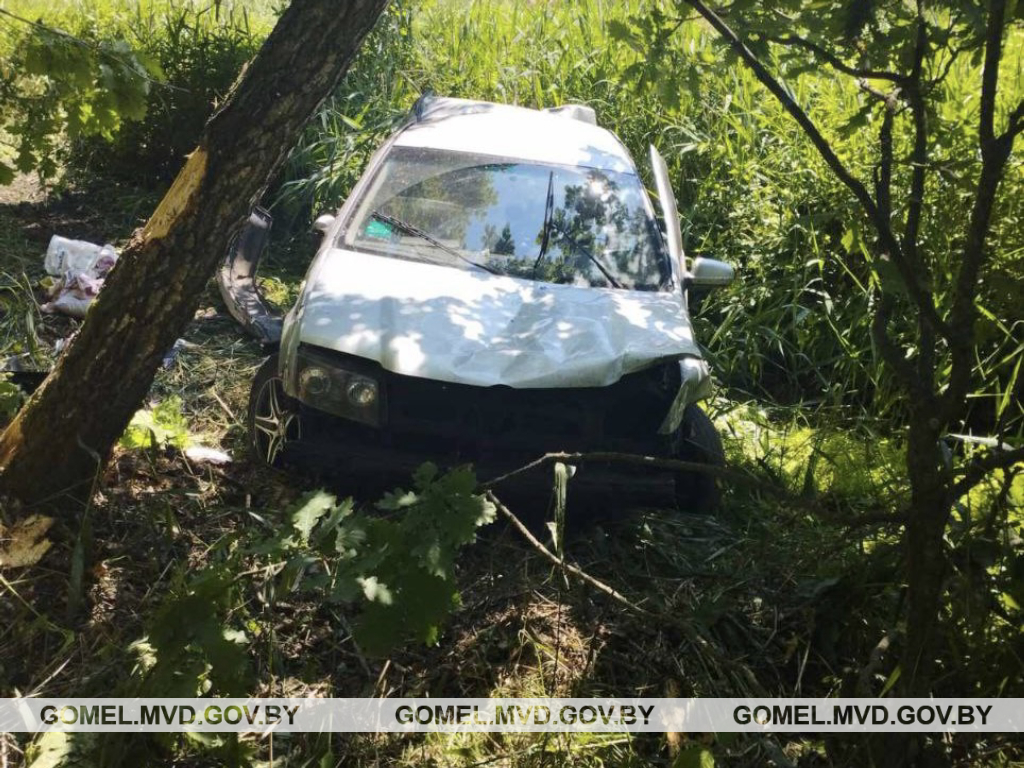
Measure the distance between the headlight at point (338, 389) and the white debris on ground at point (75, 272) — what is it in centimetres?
210

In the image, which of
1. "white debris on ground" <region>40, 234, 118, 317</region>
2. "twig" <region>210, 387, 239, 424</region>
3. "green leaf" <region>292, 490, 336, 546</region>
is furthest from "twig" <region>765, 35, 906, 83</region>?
"white debris on ground" <region>40, 234, 118, 317</region>

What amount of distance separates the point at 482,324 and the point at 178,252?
1157mm

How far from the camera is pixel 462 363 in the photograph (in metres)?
3.52

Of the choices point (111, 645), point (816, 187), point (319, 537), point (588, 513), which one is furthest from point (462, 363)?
point (816, 187)

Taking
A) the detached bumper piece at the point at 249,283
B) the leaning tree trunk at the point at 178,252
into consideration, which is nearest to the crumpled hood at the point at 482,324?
the leaning tree trunk at the point at 178,252

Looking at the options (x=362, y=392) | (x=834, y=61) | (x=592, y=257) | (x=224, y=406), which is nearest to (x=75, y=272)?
(x=224, y=406)

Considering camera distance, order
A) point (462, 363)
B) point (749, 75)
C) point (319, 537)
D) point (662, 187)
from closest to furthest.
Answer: point (319, 537)
point (462, 363)
point (662, 187)
point (749, 75)

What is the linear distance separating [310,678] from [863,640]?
1.76 metres

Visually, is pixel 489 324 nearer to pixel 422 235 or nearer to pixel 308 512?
pixel 422 235

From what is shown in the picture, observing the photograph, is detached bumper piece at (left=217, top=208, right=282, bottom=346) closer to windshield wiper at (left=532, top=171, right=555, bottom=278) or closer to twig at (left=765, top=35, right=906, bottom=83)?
windshield wiper at (left=532, top=171, right=555, bottom=278)

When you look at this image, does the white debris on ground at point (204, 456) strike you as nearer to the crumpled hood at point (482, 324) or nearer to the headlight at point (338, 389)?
the headlight at point (338, 389)

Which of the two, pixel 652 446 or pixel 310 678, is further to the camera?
pixel 652 446

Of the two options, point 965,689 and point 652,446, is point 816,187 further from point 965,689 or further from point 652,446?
point 965,689

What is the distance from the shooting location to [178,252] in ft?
10.6
